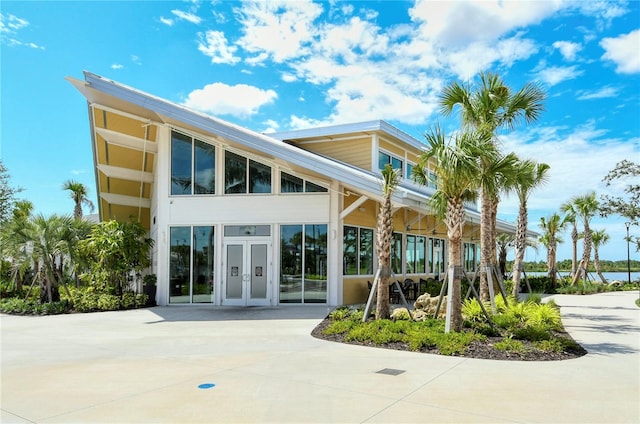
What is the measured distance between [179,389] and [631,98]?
47.8 feet

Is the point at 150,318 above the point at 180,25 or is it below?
below

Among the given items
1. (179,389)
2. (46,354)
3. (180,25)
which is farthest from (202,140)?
(179,389)

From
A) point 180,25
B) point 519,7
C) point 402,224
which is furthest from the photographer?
point 402,224

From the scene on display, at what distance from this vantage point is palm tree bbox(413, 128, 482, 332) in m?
9.23

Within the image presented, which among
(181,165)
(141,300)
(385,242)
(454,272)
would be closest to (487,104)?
(385,242)

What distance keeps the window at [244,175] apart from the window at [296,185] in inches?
19.0

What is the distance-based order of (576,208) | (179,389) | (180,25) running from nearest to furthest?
(179,389)
(180,25)
(576,208)

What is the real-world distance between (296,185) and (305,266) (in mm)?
2712

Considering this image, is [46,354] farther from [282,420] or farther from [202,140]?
[202,140]

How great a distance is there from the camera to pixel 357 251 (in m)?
16.8

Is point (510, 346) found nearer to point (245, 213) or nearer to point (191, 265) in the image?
point (245, 213)

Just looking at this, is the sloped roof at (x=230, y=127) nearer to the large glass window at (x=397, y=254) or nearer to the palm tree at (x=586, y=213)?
the large glass window at (x=397, y=254)

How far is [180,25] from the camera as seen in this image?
529 inches

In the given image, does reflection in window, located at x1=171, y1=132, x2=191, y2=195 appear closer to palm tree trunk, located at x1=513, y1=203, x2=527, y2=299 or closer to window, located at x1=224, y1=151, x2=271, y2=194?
window, located at x1=224, y1=151, x2=271, y2=194
